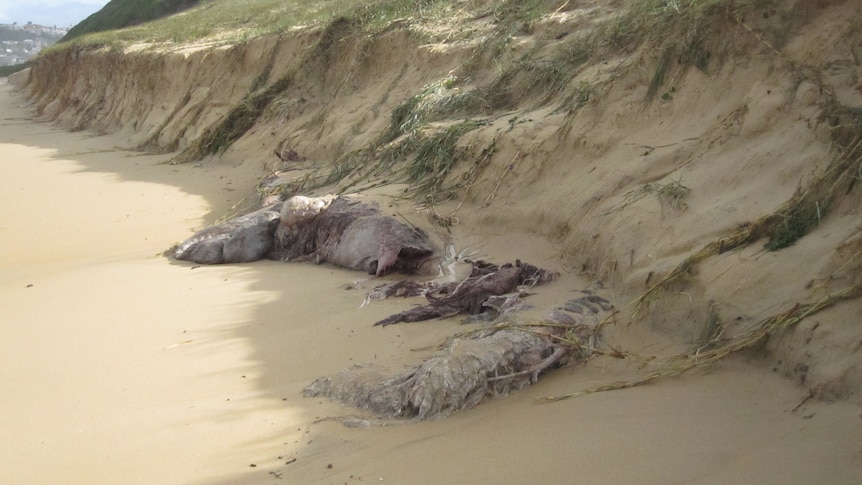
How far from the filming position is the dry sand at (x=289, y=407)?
2.89 m

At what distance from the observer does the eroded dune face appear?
596 centimetres

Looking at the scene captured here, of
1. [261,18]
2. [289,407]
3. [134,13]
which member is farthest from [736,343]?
[134,13]

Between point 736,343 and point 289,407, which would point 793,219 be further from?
point 289,407

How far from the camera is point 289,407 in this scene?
3752 mm

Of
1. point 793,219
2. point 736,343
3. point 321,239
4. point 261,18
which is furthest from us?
point 261,18

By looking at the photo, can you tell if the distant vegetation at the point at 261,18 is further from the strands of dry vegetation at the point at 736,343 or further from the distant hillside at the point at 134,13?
the strands of dry vegetation at the point at 736,343

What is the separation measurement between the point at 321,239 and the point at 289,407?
9.97ft

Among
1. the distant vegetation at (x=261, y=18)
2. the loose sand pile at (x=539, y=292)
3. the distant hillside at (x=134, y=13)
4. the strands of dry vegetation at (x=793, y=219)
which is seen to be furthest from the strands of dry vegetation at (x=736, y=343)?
the distant hillside at (x=134, y=13)

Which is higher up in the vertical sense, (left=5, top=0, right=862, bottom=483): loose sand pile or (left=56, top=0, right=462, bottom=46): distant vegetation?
(left=56, top=0, right=462, bottom=46): distant vegetation

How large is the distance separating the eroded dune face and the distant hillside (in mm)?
21740

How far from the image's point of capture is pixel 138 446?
11.5ft

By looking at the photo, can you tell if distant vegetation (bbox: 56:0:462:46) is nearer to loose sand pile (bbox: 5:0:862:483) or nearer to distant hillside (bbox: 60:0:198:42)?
distant hillside (bbox: 60:0:198:42)

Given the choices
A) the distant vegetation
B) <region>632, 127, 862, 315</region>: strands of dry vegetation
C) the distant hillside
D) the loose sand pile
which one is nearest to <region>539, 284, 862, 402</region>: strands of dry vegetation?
the loose sand pile

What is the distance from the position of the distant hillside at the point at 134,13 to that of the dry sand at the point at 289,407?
22.8 meters
